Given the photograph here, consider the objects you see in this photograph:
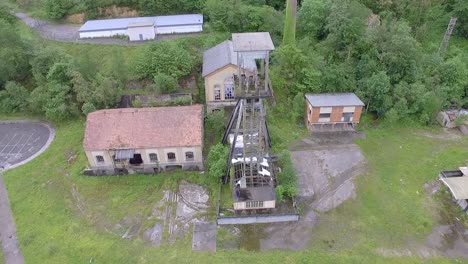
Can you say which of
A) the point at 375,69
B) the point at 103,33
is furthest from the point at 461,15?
the point at 103,33

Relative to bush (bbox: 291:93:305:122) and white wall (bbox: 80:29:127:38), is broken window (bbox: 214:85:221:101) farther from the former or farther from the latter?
white wall (bbox: 80:29:127:38)

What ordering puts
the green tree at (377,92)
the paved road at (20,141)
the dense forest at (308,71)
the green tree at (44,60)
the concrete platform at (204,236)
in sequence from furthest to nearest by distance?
the green tree at (44,60) < the dense forest at (308,71) < the green tree at (377,92) < the paved road at (20,141) < the concrete platform at (204,236)

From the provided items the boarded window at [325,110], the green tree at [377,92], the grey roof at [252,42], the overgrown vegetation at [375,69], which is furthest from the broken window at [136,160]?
the green tree at [377,92]

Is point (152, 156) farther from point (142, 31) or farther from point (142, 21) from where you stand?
point (142, 21)

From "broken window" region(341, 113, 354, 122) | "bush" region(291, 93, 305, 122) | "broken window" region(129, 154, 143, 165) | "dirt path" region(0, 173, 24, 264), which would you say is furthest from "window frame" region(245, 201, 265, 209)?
"dirt path" region(0, 173, 24, 264)

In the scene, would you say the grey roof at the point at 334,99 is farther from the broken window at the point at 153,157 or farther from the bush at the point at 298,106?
the broken window at the point at 153,157

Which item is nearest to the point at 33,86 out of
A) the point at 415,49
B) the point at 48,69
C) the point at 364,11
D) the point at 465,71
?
the point at 48,69
